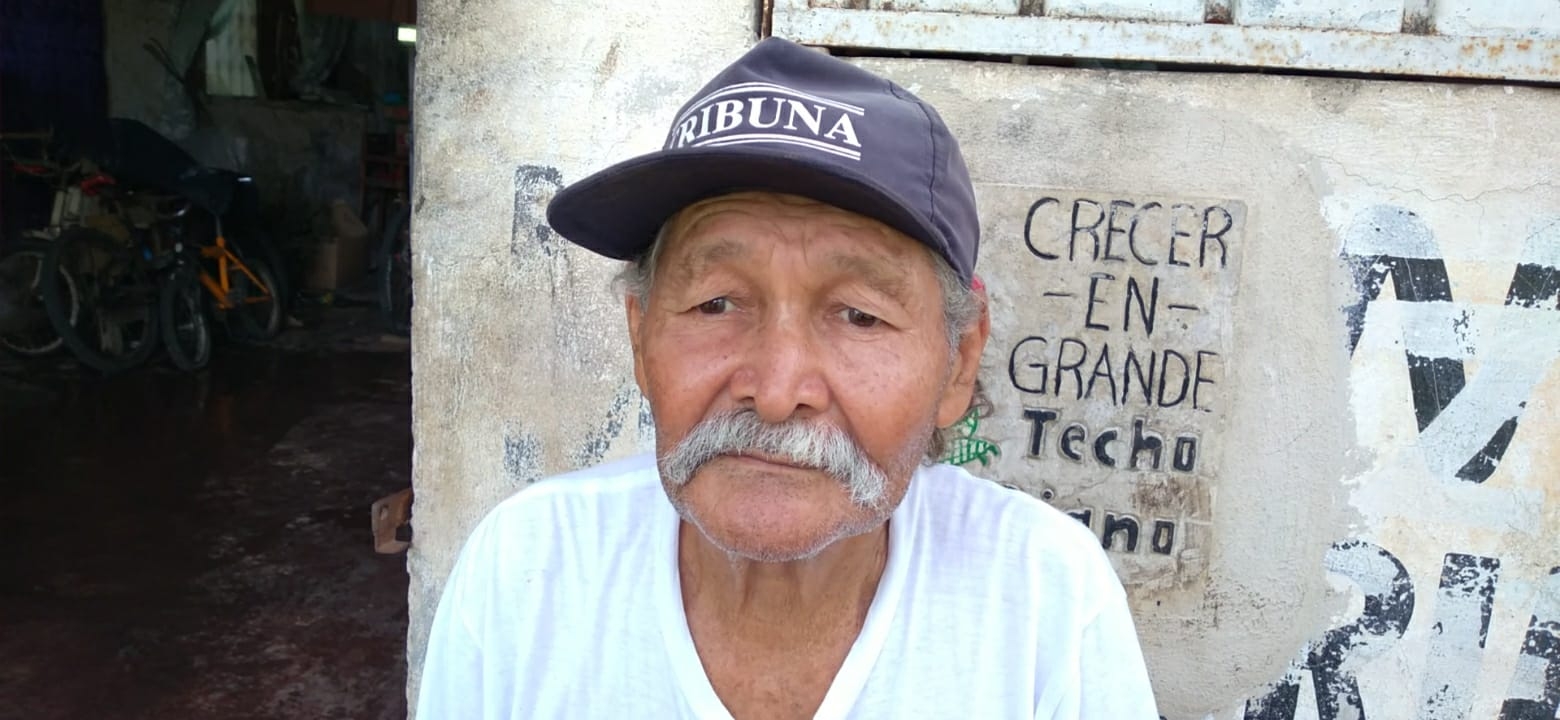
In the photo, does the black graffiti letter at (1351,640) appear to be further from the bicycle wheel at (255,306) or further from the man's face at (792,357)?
the bicycle wheel at (255,306)

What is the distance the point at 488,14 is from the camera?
7.58ft

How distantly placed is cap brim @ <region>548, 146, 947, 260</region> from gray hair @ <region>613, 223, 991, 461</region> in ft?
0.13

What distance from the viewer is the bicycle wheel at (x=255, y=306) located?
8.07 metres

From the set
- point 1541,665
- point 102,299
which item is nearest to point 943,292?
point 1541,665

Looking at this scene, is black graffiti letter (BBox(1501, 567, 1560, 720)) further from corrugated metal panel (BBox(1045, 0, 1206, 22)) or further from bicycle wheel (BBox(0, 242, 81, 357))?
bicycle wheel (BBox(0, 242, 81, 357))

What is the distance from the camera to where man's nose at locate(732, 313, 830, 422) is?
4.13ft

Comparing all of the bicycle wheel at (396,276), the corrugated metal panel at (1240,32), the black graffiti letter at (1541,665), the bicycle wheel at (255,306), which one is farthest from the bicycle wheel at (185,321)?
the black graffiti letter at (1541,665)

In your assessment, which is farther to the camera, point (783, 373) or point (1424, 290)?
point (1424, 290)

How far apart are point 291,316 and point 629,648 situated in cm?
881

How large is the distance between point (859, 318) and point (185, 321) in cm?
757

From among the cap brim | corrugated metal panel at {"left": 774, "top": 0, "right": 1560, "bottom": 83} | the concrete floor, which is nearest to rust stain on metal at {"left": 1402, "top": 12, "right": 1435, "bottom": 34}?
corrugated metal panel at {"left": 774, "top": 0, "right": 1560, "bottom": 83}

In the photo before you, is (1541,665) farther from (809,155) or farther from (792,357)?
(809,155)

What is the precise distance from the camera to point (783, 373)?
127cm

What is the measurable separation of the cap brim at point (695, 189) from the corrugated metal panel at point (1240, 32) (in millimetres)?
934
